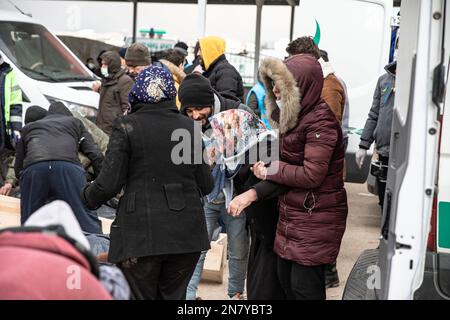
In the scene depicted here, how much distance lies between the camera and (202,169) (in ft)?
14.7

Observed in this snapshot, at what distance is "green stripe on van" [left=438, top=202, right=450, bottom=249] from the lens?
3604 mm

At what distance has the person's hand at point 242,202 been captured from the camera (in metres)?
4.46

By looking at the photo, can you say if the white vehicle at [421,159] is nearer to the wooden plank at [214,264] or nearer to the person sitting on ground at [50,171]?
the wooden plank at [214,264]

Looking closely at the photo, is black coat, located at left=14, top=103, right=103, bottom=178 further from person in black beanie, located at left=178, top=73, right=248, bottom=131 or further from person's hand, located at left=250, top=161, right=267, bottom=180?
person's hand, located at left=250, top=161, right=267, bottom=180

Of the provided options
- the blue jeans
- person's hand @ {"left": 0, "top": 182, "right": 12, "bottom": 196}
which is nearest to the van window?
person's hand @ {"left": 0, "top": 182, "right": 12, "bottom": 196}

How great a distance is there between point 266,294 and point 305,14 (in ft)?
16.0

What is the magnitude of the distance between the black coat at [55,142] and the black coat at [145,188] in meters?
2.19

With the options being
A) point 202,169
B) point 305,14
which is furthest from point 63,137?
point 305,14

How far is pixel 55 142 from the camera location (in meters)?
6.43

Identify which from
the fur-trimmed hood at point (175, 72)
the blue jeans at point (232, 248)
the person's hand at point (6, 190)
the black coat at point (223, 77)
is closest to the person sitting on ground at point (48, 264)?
the blue jeans at point (232, 248)

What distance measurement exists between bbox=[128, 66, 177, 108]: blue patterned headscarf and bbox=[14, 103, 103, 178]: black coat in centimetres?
225

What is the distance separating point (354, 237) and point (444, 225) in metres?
4.63

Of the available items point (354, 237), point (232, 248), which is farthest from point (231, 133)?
point (354, 237)
